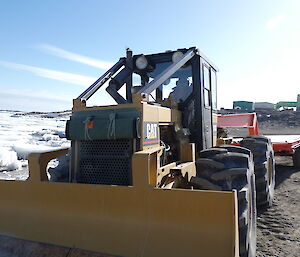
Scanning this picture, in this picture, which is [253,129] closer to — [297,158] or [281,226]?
[297,158]

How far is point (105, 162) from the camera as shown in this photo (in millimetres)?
3494

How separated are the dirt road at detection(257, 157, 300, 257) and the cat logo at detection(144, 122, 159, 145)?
195 cm

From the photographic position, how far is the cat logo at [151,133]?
11.0 ft

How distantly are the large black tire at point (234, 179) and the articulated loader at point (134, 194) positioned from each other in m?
0.01

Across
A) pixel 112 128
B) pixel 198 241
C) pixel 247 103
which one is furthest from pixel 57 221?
pixel 247 103

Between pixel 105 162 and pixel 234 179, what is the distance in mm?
1512

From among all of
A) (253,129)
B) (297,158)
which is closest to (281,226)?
(253,129)

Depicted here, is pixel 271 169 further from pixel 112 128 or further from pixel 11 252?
pixel 11 252

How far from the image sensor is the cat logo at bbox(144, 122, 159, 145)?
3367 millimetres

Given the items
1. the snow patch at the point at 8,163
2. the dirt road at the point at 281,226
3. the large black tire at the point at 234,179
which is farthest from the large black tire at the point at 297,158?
the snow patch at the point at 8,163

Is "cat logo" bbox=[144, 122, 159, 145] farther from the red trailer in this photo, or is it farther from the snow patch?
the snow patch

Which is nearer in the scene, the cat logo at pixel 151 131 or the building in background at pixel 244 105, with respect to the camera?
the cat logo at pixel 151 131

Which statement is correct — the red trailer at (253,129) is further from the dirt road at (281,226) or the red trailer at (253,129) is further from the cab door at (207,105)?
the cab door at (207,105)

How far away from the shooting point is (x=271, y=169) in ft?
20.9
